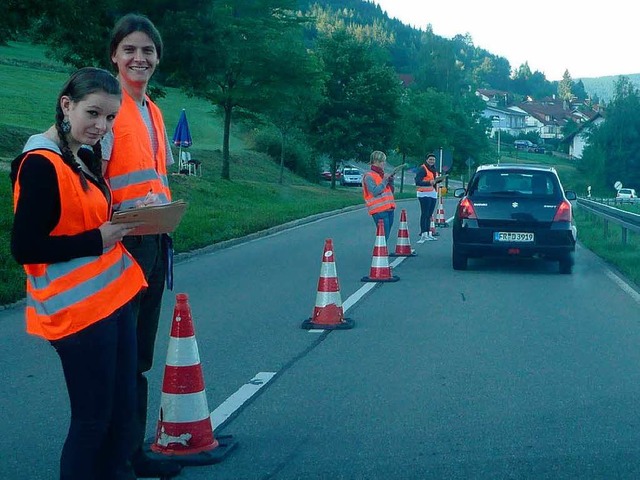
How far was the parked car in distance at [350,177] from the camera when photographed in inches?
2798

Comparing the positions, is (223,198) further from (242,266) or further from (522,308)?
(522,308)

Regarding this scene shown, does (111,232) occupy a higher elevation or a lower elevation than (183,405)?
higher

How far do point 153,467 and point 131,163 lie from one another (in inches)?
59.8

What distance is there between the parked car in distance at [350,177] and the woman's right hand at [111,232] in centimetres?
6744

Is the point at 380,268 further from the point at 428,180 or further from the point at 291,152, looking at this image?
the point at 291,152

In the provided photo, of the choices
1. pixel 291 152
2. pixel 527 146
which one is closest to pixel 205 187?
pixel 291 152

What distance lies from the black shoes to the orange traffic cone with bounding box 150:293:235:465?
286 mm

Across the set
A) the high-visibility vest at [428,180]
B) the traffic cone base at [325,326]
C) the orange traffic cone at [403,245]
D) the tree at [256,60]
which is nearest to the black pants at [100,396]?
the traffic cone base at [325,326]

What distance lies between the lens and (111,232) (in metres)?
3.55

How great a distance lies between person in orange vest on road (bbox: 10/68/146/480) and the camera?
3412 mm

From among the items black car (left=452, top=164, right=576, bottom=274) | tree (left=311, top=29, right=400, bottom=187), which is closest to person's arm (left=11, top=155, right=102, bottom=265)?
black car (left=452, top=164, right=576, bottom=274)

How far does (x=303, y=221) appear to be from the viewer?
2859 cm

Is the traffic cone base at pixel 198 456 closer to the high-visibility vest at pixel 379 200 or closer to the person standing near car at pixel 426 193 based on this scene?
the high-visibility vest at pixel 379 200

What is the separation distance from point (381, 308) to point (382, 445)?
5.50 metres
